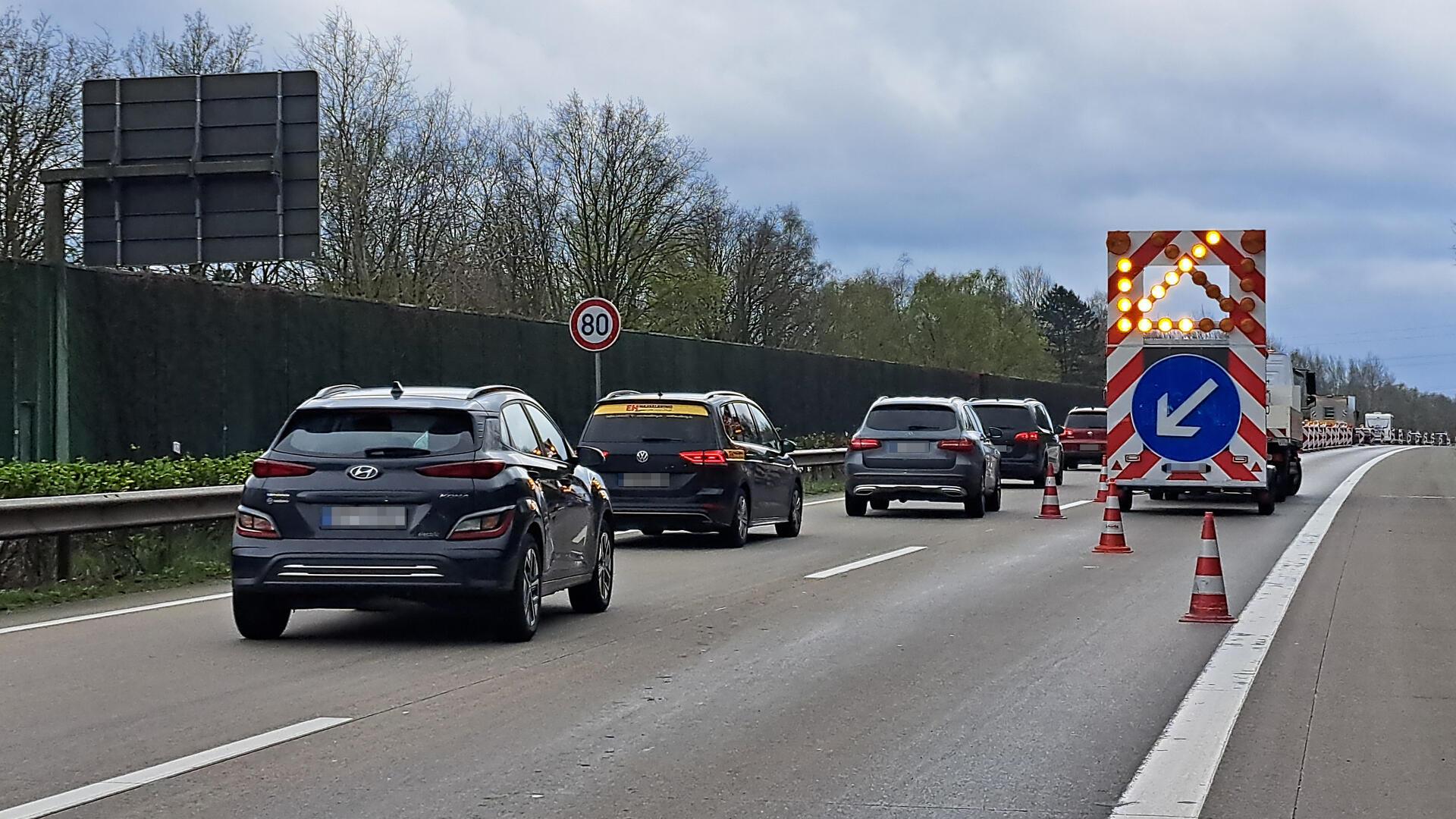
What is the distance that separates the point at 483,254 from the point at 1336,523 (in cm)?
3636

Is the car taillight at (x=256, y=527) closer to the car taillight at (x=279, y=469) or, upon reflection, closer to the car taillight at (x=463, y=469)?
the car taillight at (x=279, y=469)

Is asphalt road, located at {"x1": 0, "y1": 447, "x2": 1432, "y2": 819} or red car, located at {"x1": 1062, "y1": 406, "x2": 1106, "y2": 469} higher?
red car, located at {"x1": 1062, "y1": 406, "x2": 1106, "y2": 469}

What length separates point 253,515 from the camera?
10430 mm

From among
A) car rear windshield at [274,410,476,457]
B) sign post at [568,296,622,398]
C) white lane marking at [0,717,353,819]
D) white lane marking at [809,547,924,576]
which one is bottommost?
white lane marking at [0,717,353,819]

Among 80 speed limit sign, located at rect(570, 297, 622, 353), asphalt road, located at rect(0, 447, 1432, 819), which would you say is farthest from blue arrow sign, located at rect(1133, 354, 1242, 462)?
asphalt road, located at rect(0, 447, 1432, 819)

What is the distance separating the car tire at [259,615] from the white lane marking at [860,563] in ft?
17.5

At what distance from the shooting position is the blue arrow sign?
885 inches

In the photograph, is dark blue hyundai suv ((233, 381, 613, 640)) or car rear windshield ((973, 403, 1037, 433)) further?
car rear windshield ((973, 403, 1037, 433))

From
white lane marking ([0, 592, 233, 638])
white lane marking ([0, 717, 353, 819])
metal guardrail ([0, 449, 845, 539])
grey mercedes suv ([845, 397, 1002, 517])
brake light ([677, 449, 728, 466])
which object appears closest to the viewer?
white lane marking ([0, 717, 353, 819])

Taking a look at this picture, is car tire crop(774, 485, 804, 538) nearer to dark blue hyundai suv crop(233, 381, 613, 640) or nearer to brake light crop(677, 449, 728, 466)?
brake light crop(677, 449, 728, 466)

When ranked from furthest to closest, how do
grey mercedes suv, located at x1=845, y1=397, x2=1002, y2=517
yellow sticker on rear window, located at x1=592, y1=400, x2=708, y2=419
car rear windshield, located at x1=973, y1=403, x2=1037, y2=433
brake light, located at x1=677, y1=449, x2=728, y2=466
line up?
car rear windshield, located at x1=973, y1=403, x2=1037, y2=433
grey mercedes suv, located at x1=845, y1=397, x2=1002, y2=517
yellow sticker on rear window, located at x1=592, y1=400, x2=708, y2=419
brake light, located at x1=677, y1=449, x2=728, y2=466

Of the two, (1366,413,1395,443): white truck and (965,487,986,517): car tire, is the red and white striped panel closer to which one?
(965,487,986,517): car tire

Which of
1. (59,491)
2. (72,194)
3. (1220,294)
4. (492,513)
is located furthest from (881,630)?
(72,194)

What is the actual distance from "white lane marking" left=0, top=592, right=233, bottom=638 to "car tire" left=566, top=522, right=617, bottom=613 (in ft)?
8.96
